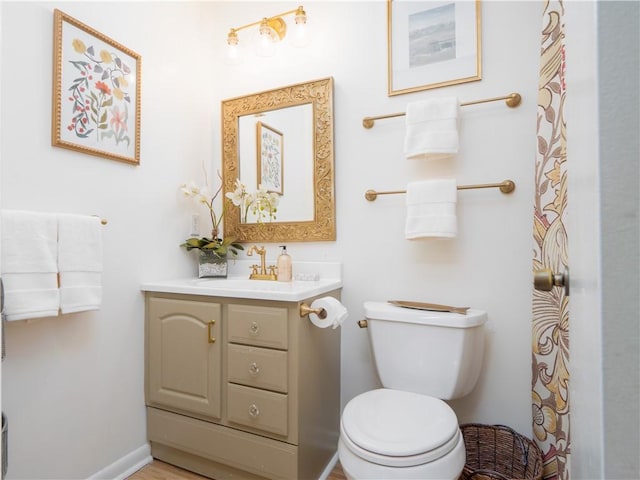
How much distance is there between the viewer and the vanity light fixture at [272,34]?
1728 millimetres

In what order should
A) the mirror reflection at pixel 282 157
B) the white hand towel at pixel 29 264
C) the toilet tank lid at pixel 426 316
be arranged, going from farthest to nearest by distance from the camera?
the mirror reflection at pixel 282 157
the toilet tank lid at pixel 426 316
the white hand towel at pixel 29 264

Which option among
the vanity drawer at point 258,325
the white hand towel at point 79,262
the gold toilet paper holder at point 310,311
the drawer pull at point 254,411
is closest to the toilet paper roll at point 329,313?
the gold toilet paper holder at point 310,311

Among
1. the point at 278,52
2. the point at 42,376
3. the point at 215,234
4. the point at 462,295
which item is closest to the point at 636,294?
the point at 462,295

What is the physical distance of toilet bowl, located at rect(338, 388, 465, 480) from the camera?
94 cm

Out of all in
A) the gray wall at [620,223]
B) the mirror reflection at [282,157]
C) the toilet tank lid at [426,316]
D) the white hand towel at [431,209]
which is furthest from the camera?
the mirror reflection at [282,157]

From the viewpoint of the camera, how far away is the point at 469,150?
4.92 ft

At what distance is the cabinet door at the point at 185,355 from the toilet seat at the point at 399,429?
2.03 ft

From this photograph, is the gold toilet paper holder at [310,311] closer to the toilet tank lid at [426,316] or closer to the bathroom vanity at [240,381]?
the bathroom vanity at [240,381]

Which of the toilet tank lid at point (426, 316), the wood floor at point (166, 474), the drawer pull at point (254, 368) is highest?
the toilet tank lid at point (426, 316)

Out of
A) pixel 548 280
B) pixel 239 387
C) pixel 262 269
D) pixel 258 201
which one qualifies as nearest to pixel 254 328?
pixel 239 387

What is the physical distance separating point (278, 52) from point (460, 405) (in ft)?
6.64

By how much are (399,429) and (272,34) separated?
1920mm

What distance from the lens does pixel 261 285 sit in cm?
166

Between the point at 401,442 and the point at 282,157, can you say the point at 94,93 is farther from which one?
the point at 401,442
